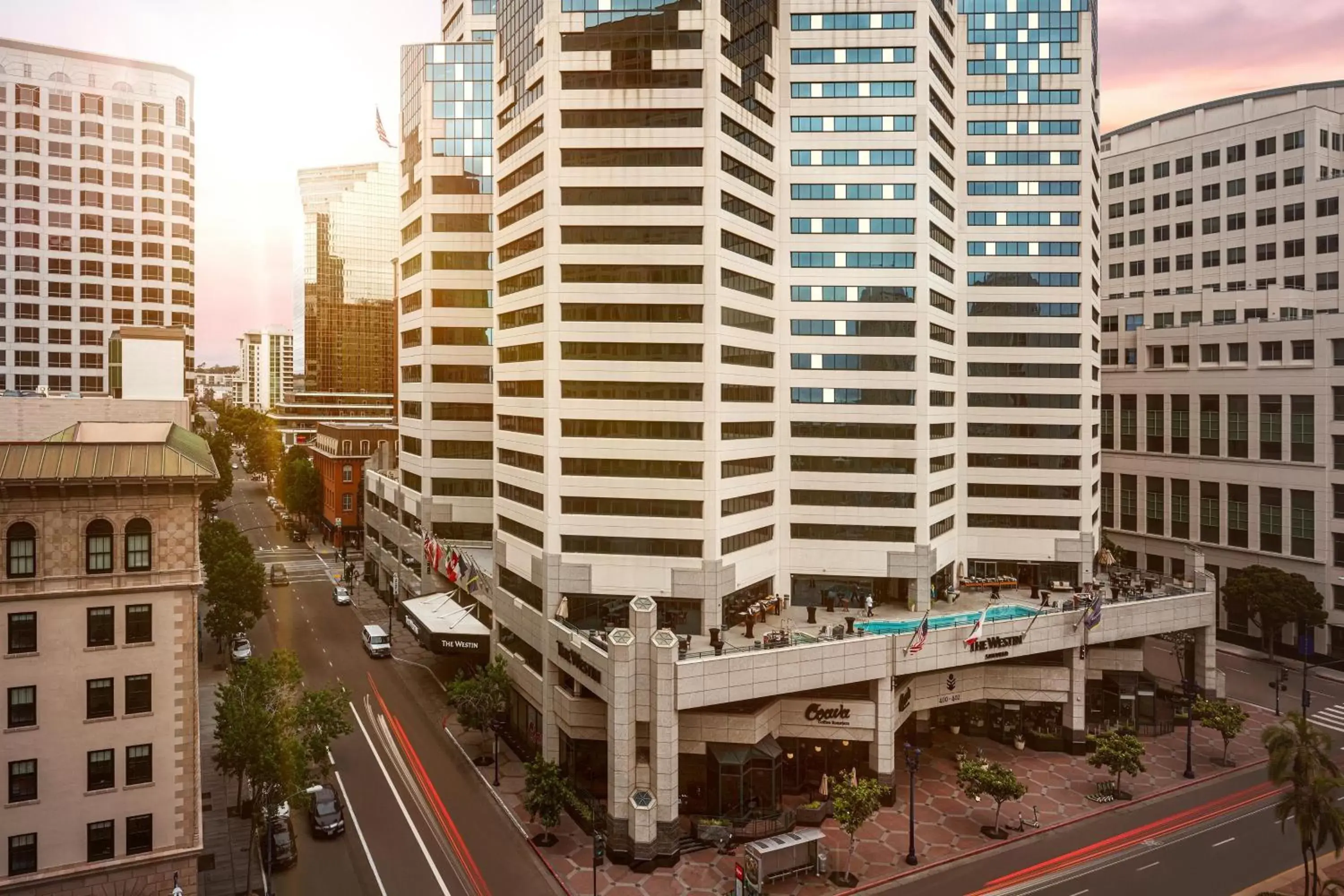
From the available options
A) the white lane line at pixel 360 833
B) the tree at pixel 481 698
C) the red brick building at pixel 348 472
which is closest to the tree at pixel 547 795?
the white lane line at pixel 360 833

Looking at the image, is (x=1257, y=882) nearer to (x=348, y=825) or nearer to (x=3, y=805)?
(x=348, y=825)

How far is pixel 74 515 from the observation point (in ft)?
116

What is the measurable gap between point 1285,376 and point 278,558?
428ft

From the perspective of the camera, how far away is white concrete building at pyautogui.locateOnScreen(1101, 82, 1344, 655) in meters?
80.4

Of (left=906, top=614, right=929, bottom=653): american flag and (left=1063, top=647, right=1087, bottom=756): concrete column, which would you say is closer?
(left=906, top=614, right=929, bottom=653): american flag

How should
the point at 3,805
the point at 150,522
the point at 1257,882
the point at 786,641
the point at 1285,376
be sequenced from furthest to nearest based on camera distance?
the point at 1285,376, the point at 786,641, the point at 1257,882, the point at 150,522, the point at 3,805

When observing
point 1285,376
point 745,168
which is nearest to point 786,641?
point 745,168

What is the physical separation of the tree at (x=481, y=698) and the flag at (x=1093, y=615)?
4272 cm

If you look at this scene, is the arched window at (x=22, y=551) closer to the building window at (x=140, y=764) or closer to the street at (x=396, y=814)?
the building window at (x=140, y=764)

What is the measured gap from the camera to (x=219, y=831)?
1861 inches

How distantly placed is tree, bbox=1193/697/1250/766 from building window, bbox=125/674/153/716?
65.2 m

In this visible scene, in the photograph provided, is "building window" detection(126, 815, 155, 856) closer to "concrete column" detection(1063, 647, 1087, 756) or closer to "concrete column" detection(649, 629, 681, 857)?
"concrete column" detection(649, 629, 681, 857)

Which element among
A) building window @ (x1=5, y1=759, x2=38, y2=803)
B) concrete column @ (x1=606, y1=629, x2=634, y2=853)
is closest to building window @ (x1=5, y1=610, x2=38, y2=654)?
building window @ (x1=5, y1=759, x2=38, y2=803)

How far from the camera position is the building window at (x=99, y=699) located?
116 ft
